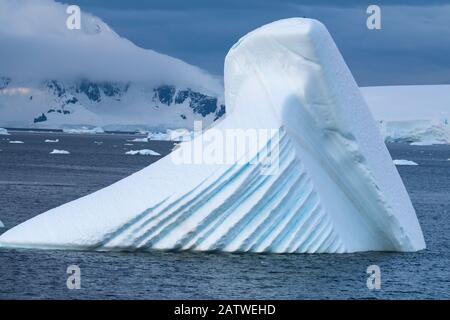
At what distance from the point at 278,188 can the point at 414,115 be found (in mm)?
101989

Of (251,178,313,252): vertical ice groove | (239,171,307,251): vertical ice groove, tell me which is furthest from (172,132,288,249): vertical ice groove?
(251,178,313,252): vertical ice groove

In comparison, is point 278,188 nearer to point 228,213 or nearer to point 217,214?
point 228,213

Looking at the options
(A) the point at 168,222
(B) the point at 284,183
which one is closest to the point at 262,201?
(B) the point at 284,183

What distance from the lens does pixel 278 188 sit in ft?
70.5

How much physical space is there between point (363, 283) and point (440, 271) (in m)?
2.72

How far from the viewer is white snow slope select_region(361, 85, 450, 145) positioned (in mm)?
119125

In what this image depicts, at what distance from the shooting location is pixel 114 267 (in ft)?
65.1

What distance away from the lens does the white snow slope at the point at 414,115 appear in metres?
119

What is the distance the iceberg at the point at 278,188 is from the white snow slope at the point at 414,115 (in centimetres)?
9534

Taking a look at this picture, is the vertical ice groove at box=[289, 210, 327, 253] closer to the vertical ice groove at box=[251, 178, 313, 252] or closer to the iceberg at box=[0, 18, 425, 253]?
the iceberg at box=[0, 18, 425, 253]

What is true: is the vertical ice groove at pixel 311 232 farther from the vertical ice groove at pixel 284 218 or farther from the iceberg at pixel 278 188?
the vertical ice groove at pixel 284 218

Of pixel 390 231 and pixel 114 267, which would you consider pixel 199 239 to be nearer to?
pixel 114 267

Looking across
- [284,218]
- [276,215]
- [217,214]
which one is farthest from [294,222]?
[217,214]

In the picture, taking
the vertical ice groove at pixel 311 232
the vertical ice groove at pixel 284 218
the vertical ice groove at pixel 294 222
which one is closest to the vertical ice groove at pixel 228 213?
the vertical ice groove at pixel 284 218
